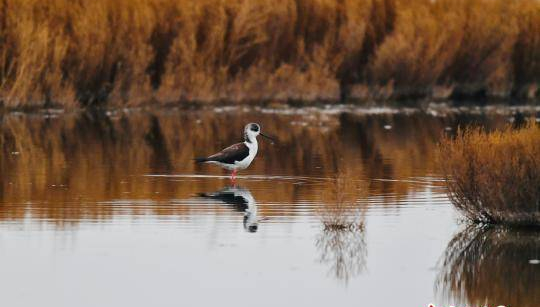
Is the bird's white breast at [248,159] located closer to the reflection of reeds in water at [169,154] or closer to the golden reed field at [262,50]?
the reflection of reeds in water at [169,154]

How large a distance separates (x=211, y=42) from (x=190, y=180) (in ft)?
61.3

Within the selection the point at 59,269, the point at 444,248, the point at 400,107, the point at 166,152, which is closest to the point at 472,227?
the point at 444,248

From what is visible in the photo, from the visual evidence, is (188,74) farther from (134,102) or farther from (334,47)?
(334,47)

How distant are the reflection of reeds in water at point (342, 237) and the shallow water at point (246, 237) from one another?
0.7 inches

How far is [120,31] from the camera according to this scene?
108ft

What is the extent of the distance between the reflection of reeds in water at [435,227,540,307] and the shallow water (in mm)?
15

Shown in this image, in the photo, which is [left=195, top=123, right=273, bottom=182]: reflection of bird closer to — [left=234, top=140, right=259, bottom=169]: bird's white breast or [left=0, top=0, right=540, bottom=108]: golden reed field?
[left=234, top=140, right=259, bottom=169]: bird's white breast

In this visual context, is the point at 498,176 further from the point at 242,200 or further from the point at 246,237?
the point at 242,200

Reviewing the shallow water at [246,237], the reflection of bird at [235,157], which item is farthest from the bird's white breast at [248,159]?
the shallow water at [246,237]

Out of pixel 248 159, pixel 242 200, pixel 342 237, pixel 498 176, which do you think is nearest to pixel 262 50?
pixel 248 159

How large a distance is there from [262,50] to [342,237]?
2484 cm

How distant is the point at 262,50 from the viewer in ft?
118

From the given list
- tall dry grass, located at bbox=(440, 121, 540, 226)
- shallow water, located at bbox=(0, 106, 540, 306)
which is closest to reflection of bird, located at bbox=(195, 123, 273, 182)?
shallow water, located at bbox=(0, 106, 540, 306)

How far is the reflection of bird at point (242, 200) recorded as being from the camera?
11922 mm
